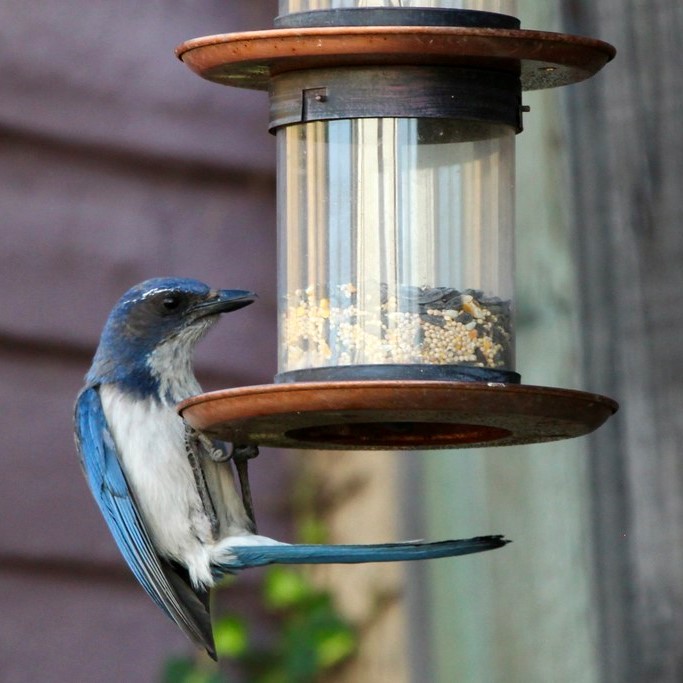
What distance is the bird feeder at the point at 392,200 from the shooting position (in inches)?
118

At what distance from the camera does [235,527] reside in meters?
4.20

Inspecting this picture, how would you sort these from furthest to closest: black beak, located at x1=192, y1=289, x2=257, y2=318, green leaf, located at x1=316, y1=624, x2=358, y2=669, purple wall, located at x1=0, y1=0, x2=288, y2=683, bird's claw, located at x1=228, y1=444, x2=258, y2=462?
green leaf, located at x1=316, y1=624, x2=358, y2=669, purple wall, located at x1=0, y1=0, x2=288, y2=683, black beak, located at x1=192, y1=289, x2=257, y2=318, bird's claw, located at x1=228, y1=444, x2=258, y2=462

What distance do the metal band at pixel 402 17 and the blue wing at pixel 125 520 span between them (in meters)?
1.45

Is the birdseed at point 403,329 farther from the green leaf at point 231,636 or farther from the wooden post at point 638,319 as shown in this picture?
the green leaf at point 231,636

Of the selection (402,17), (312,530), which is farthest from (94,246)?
(402,17)

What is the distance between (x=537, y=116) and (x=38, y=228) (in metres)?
1.99

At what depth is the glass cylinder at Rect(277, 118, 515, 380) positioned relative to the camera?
3139 mm

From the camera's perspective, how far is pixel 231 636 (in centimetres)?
582

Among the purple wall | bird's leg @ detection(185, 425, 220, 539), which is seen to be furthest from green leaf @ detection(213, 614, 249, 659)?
bird's leg @ detection(185, 425, 220, 539)

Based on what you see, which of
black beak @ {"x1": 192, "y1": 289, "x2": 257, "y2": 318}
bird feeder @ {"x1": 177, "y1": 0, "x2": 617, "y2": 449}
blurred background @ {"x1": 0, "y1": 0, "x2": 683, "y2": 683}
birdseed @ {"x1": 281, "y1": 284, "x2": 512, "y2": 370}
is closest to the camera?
bird feeder @ {"x1": 177, "y1": 0, "x2": 617, "y2": 449}

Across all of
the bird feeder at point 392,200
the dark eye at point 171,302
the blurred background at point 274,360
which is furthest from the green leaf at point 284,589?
the bird feeder at point 392,200

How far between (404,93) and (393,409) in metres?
0.71

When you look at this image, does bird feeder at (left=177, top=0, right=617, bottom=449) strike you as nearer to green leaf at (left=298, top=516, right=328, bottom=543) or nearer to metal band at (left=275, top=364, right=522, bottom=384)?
metal band at (left=275, top=364, right=522, bottom=384)

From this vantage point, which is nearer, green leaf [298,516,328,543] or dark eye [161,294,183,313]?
dark eye [161,294,183,313]
